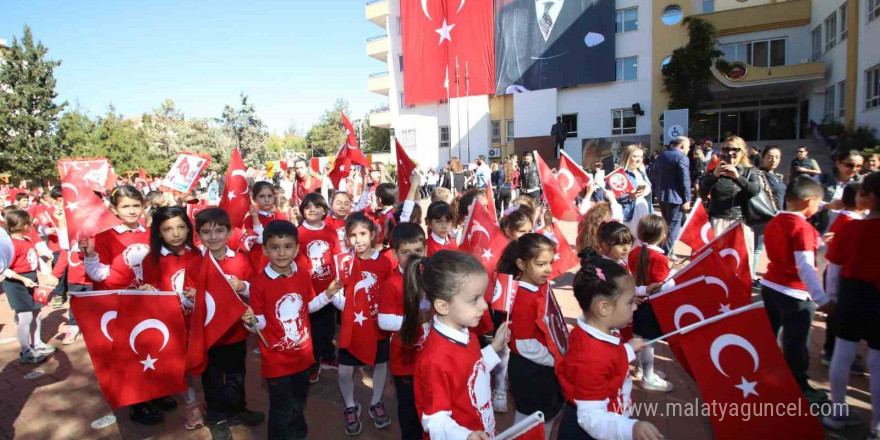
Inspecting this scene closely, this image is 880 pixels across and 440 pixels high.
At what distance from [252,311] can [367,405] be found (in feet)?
4.81

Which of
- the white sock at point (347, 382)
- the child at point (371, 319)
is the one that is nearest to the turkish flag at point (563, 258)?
the child at point (371, 319)

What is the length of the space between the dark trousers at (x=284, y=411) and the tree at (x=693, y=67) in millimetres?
25900

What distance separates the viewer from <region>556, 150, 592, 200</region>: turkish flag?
611 cm

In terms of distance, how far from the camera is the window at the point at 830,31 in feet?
67.2

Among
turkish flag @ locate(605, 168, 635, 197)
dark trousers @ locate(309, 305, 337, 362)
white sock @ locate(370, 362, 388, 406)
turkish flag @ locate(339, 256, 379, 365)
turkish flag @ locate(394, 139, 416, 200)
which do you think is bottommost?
white sock @ locate(370, 362, 388, 406)

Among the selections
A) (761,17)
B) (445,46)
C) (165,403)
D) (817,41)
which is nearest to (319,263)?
(165,403)

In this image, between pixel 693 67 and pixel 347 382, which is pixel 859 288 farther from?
pixel 693 67

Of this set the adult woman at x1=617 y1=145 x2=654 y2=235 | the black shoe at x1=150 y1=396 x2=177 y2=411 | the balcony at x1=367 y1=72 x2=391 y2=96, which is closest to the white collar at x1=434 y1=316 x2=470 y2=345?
the black shoe at x1=150 y1=396 x2=177 y2=411

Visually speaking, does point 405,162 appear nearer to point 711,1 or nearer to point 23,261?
point 23,261

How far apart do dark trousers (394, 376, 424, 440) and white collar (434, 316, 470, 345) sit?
3.08 feet

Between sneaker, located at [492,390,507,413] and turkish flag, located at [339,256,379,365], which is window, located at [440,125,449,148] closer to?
sneaker, located at [492,390,507,413]

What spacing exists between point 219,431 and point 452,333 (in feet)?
7.45

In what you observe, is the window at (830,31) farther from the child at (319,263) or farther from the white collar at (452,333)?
the white collar at (452,333)

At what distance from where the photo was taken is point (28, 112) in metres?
32.2
